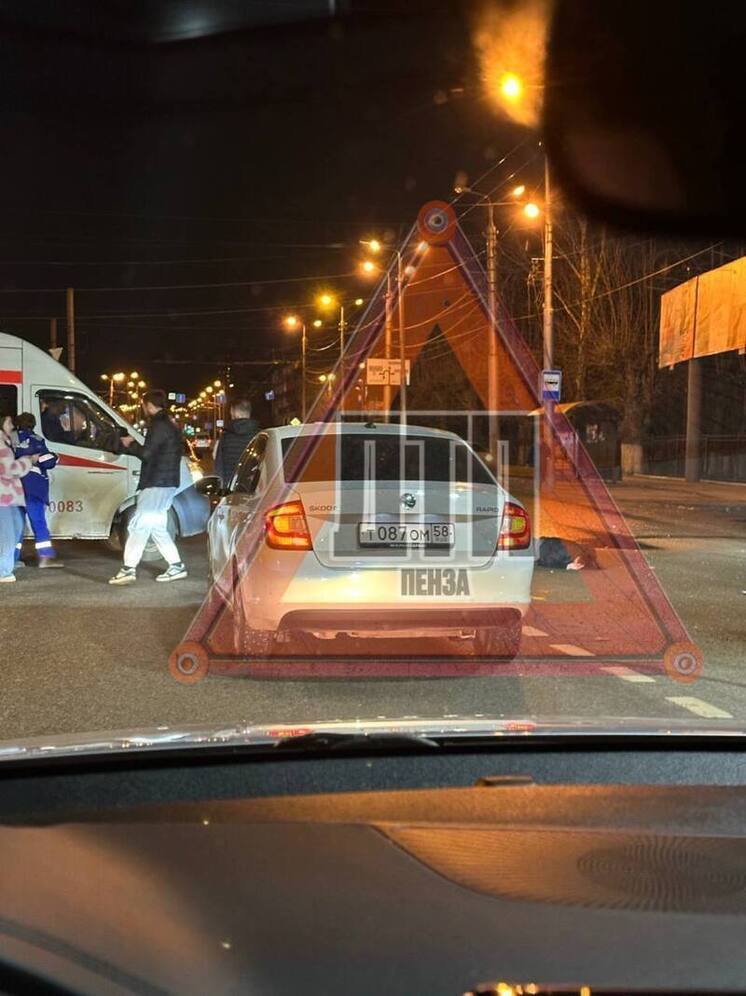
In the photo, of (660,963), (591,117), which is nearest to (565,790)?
(660,963)

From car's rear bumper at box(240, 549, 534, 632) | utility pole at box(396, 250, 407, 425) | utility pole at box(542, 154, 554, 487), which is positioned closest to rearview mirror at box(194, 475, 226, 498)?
car's rear bumper at box(240, 549, 534, 632)

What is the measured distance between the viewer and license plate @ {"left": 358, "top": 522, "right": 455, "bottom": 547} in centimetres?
625

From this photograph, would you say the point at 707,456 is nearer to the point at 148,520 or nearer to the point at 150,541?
the point at 150,541

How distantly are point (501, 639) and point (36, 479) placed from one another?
22.0 ft

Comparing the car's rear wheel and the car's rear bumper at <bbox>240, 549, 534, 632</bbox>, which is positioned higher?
the car's rear bumper at <bbox>240, 549, 534, 632</bbox>

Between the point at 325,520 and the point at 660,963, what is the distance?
4.54 m

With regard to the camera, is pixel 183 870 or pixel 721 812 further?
pixel 721 812

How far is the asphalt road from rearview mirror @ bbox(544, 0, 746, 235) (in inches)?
249

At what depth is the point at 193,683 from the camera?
21.4 ft

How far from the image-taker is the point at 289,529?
6270 millimetres

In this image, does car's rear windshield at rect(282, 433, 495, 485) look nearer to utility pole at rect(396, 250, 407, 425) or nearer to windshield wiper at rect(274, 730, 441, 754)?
windshield wiper at rect(274, 730, 441, 754)

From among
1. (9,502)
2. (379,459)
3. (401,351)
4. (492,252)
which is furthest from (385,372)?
(379,459)

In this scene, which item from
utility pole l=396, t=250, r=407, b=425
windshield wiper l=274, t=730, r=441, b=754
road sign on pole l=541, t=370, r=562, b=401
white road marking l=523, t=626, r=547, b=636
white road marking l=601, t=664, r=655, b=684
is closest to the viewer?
windshield wiper l=274, t=730, r=441, b=754

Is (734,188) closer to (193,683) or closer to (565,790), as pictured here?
(193,683)
